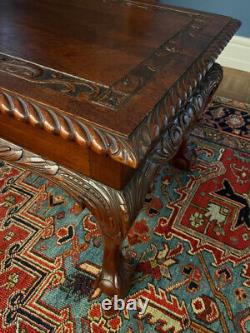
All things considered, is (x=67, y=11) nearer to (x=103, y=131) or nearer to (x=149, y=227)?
(x=103, y=131)

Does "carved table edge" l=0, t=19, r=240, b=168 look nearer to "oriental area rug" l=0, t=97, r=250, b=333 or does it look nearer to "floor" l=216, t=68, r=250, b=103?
"oriental area rug" l=0, t=97, r=250, b=333

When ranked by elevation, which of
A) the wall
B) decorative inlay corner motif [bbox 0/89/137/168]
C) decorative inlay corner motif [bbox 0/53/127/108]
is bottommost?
decorative inlay corner motif [bbox 0/89/137/168]

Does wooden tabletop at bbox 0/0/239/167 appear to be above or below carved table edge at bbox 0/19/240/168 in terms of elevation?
above

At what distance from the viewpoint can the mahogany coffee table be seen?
550mm

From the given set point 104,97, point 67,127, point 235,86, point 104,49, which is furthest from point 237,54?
point 67,127

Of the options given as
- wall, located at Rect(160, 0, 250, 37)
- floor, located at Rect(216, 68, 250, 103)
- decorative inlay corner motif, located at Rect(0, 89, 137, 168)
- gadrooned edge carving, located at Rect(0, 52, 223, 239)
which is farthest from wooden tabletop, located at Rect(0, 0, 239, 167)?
wall, located at Rect(160, 0, 250, 37)

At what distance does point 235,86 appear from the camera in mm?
1883

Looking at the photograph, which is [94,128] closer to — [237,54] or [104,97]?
[104,97]

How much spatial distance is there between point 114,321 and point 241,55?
1.88 m

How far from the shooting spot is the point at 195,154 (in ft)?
4.09

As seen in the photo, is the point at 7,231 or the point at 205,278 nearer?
the point at 205,278

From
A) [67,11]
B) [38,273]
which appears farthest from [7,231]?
[67,11]

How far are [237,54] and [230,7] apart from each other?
1.02ft

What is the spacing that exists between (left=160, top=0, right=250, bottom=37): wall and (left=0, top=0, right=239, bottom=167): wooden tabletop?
3.47 feet
